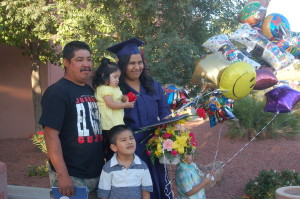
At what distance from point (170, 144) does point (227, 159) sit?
5104 millimetres

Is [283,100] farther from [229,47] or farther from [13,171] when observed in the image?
[13,171]

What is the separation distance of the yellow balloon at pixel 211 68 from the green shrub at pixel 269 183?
2058 millimetres

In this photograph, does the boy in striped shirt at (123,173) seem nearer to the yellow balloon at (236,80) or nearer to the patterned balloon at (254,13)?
the yellow balloon at (236,80)

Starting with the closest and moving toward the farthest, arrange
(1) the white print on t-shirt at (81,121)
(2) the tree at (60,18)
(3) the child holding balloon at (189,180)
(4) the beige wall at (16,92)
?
(1) the white print on t-shirt at (81,121), (3) the child holding balloon at (189,180), (2) the tree at (60,18), (4) the beige wall at (16,92)

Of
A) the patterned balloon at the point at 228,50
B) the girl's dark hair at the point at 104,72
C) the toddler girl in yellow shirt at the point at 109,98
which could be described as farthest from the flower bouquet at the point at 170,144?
the patterned balloon at the point at 228,50

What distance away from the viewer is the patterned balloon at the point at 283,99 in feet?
14.4

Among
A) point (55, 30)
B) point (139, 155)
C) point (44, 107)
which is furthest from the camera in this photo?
point (55, 30)

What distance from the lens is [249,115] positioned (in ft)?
32.5

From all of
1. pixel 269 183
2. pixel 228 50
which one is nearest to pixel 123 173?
pixel 228 50

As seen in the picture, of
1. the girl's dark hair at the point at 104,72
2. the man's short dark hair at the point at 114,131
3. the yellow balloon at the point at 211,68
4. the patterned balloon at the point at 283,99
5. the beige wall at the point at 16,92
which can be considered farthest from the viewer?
the beige wall at the point at 16,92

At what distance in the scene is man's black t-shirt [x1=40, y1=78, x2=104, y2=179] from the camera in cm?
280

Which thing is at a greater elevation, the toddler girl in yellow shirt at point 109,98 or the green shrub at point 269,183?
the toddler girl in yellow shirt at point 109,98

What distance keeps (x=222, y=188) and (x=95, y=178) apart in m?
3.62

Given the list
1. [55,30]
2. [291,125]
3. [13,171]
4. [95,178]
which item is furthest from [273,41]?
[291,125]
